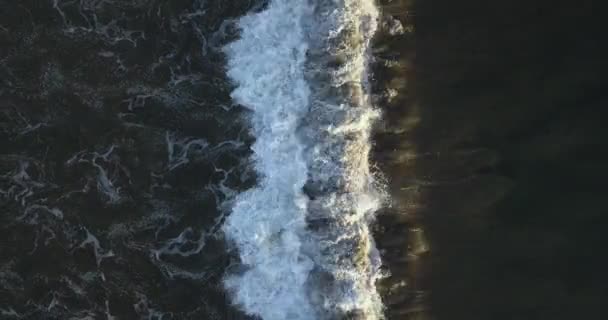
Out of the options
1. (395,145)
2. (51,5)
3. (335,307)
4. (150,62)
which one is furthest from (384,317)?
(51,5)

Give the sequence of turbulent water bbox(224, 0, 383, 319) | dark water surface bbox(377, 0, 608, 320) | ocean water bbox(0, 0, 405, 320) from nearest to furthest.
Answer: dark water surface bbox(377, 0, 608, 320), turbulent water bbox(224, 0, 383, 319), ocean water bbox(0, 0, 405, 320)

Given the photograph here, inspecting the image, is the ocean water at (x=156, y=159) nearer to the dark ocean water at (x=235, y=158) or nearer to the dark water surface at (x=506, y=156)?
the dark ocean water at (x=235, y=158)

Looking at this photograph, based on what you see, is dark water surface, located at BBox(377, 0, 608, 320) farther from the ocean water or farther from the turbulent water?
the ocean water

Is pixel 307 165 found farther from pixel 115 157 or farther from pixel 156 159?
pixel 115 157

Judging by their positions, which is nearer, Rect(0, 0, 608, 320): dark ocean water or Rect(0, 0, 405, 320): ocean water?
Rect(0, 0, 608, 320): dark ocean water

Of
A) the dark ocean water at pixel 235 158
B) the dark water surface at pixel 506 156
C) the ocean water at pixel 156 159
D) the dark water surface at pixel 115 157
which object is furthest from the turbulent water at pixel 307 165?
the dark water surface at pixel 506 156

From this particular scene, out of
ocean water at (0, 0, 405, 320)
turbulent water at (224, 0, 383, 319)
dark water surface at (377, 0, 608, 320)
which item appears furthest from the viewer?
ocean water at (0, 0, 405, 320)

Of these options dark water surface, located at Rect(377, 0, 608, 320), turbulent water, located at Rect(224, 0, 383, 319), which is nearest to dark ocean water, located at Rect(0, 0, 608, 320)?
dark water surface, located at Rect(377, 0, 608, 320)
